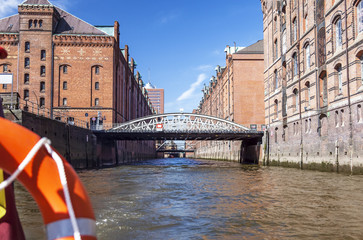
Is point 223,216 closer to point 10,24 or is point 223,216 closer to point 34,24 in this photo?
point 34,24

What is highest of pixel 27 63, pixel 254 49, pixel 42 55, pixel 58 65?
pixel 254 49

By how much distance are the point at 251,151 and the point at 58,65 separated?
24.2m

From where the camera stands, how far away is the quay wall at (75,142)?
60.4 ft

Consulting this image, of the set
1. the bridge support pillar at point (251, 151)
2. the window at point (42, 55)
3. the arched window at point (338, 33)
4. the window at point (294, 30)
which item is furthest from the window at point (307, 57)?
the window at point (42, 55)

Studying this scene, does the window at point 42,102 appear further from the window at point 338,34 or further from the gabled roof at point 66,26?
the window at point 338,34

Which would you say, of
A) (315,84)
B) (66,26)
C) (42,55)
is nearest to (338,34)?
(315,84)

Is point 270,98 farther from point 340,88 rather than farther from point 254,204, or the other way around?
point 254,204

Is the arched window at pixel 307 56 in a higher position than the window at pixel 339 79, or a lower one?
higher

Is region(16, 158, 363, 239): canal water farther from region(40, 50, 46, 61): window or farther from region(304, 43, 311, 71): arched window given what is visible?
region(40, 50, 46, 61): window

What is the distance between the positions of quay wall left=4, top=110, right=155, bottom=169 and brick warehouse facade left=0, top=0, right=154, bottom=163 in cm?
390

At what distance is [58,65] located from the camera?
37375 mm

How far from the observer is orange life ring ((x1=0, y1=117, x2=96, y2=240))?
5.20ft

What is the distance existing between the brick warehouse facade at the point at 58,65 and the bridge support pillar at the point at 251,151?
16286 mm

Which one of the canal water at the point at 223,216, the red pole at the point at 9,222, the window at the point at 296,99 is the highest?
the window at the point at 296,99
